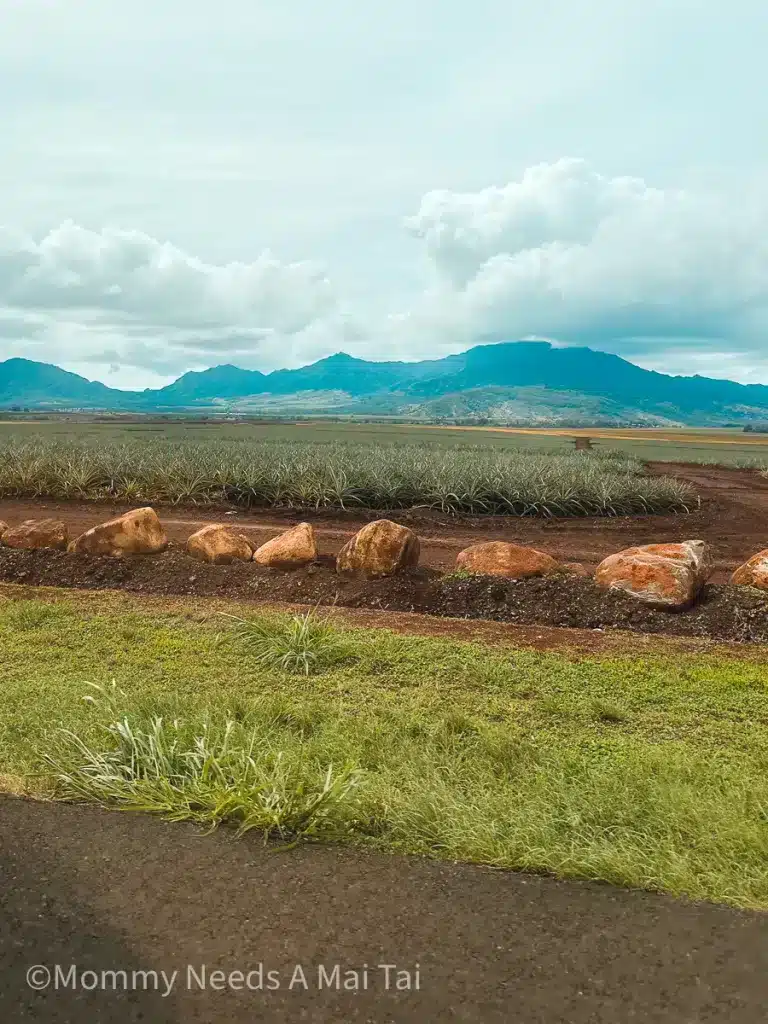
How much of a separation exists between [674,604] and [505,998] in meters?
5.45

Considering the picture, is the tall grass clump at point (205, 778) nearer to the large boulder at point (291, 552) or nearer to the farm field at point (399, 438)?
the large boulder at point (291, 552)

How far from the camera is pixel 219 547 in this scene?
347 inches

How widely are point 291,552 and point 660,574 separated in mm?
3653

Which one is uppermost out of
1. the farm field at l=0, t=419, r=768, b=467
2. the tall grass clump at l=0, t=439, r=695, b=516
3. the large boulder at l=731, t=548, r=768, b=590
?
the farm field at l=0, t=419, r=768, b=467

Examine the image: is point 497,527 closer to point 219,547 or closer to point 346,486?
point 346,486

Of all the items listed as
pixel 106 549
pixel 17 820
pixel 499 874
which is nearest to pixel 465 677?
pixel 499 874

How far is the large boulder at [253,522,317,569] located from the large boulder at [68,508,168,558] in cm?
138

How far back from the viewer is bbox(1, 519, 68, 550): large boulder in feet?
31.4

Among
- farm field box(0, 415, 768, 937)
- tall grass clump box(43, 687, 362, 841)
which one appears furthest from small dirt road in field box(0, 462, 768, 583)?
tall grass clump box(43, 687, 362, 841)

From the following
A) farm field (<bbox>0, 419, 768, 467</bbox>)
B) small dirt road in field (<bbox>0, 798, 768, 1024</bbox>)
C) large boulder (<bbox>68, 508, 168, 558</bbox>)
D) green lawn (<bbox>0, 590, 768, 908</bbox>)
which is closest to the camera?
small dirt road in field (<bbox>0, 798, 768, 1024</bbox>)

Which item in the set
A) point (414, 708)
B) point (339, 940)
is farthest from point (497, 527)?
point (339, 940)

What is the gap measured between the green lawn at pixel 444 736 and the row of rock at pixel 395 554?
149cm

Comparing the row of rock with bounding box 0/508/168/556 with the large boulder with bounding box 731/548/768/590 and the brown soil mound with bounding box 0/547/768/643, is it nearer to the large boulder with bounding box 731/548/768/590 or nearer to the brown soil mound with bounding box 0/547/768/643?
the brown soil mound with bounding box 0/547/768/643

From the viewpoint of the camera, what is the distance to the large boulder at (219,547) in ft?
28.9
